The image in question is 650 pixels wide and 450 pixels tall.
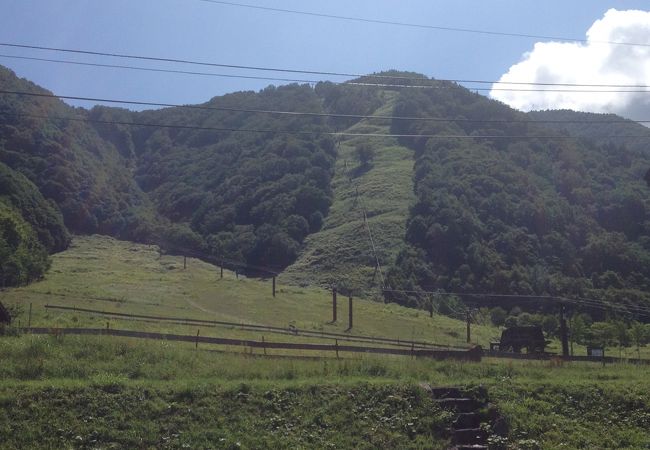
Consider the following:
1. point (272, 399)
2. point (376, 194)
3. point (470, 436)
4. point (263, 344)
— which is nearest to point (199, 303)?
point (263, 344)

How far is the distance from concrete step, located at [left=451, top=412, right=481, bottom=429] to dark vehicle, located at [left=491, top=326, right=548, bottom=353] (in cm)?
2333

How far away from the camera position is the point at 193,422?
14789mm

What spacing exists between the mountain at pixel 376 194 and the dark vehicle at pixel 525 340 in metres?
21.1

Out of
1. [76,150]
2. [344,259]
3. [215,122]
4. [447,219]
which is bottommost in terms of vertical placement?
[344,259]

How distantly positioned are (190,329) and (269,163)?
3637 inches

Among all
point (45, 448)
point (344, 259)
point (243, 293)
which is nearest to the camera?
point (45, 448)

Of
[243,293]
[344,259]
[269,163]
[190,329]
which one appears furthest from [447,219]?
[190,329]

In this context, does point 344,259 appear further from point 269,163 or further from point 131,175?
point 131,175

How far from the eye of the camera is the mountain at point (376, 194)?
264 feet

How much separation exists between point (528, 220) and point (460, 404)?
76.8 m

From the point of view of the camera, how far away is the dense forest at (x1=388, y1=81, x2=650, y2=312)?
77875 mm

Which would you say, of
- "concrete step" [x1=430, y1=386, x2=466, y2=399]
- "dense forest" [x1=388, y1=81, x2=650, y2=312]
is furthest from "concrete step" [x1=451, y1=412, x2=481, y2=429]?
"dense forest" [x1=388, y1=81, x2=650, y2=312]

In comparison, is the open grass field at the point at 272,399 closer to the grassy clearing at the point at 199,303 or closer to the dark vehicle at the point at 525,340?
the grassy clearing at the point at 199,303

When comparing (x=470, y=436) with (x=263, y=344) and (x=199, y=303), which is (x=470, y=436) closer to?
(x=263, y=344)
